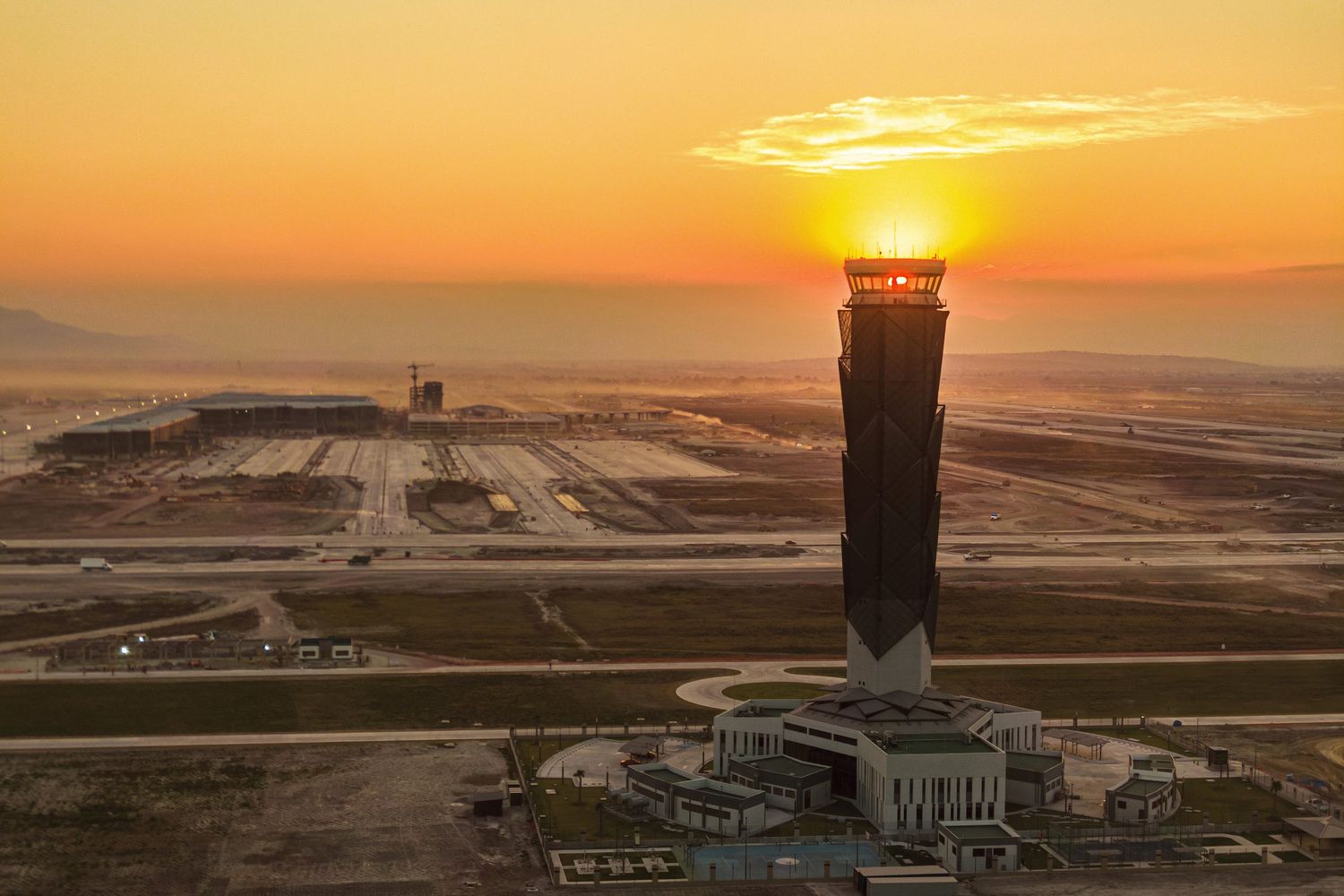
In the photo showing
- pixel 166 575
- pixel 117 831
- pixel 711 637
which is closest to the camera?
pixel 117 831

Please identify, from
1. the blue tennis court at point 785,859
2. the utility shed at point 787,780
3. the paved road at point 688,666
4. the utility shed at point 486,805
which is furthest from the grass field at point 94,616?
the blue tennis court at point 785,859

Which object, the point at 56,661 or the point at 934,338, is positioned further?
the point at 56,661

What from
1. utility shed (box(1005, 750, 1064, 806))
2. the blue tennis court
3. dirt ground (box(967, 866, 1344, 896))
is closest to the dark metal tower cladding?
utility shed (box(1005, 750, 1064, 806))

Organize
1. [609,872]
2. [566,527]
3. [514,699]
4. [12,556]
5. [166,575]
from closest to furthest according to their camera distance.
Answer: [609,872]
[514,699]
[166,575]
[12,556]
[566,527]

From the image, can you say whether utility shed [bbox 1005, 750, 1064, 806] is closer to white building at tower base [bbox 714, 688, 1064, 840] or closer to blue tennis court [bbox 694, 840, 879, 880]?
white building at tower base [bbox 714, 688, 1064, 840]

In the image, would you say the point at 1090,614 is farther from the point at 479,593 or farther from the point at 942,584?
the point at 479,593

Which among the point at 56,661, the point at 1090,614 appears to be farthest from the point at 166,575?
the point at 1090,614

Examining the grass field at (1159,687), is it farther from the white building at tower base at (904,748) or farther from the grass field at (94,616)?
the grass field at (94,616)
